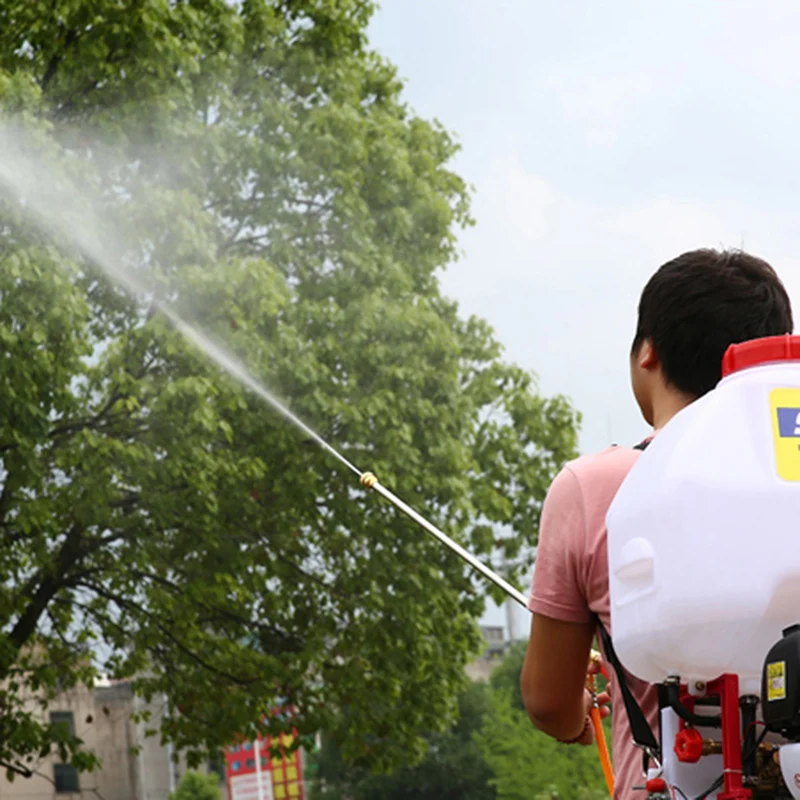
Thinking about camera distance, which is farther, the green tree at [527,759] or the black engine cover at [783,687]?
the green tree at [527,759]

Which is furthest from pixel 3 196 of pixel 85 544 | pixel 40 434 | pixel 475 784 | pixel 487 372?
pixel 475 784

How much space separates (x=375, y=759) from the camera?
53.8 feet

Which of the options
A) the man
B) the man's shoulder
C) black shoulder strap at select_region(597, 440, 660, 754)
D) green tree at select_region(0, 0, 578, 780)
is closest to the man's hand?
the man

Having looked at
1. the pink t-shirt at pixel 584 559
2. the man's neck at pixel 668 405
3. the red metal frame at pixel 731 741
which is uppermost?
the man's neck at pixel 668 405

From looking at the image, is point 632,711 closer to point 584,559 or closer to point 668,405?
point 584,559

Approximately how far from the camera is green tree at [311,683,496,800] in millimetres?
61750

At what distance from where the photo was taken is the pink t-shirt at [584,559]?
2180 millimetres

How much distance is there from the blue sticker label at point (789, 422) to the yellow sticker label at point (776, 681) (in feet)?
0.94

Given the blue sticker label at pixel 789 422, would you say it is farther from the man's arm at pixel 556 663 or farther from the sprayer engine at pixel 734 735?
the man's arm at pixel 556 663

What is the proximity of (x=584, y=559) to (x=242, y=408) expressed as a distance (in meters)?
12.4

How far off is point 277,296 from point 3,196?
9.00 feet

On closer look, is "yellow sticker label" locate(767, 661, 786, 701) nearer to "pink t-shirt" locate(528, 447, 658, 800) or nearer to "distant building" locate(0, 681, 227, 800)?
"pink t-shirt" locate(528, 447, 658, 800)

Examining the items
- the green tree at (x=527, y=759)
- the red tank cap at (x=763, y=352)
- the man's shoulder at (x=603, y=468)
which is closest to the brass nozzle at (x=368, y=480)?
the man's shoulder at (x=603, y=468)

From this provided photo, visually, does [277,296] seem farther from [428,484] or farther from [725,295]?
[725,295]
